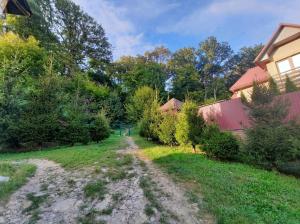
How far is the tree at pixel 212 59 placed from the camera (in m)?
48.1

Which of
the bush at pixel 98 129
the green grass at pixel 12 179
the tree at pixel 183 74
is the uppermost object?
the tree at pixel 183 74

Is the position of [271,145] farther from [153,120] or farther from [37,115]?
[37,115]

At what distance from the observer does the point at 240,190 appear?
16.0 ft

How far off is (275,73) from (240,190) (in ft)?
40.7

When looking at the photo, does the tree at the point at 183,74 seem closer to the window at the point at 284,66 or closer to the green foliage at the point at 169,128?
the window at the point at 284,66

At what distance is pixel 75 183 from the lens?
18.1ft

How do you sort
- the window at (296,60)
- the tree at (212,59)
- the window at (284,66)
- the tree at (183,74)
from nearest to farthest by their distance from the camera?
1. the window at (296,60)
2. the window at (284,66)
3. the tree at (183,74)
4. the tree at (212,59)

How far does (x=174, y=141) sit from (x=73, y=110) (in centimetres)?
937

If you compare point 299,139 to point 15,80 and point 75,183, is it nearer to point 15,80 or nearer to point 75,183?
point 75,183

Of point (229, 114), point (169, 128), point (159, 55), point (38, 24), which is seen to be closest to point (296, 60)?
point (229, 114)

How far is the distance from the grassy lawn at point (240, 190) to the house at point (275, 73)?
9.75 feet

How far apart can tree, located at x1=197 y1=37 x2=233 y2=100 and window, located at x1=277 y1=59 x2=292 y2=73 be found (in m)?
33.1

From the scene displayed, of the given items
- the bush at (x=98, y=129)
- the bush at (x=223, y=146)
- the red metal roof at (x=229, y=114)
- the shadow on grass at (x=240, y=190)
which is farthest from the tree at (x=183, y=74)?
the shadow on grass at (x=240, y=190)

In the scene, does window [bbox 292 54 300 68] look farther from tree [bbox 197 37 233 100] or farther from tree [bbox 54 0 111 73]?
tree [bbox 197 37 233 100]
